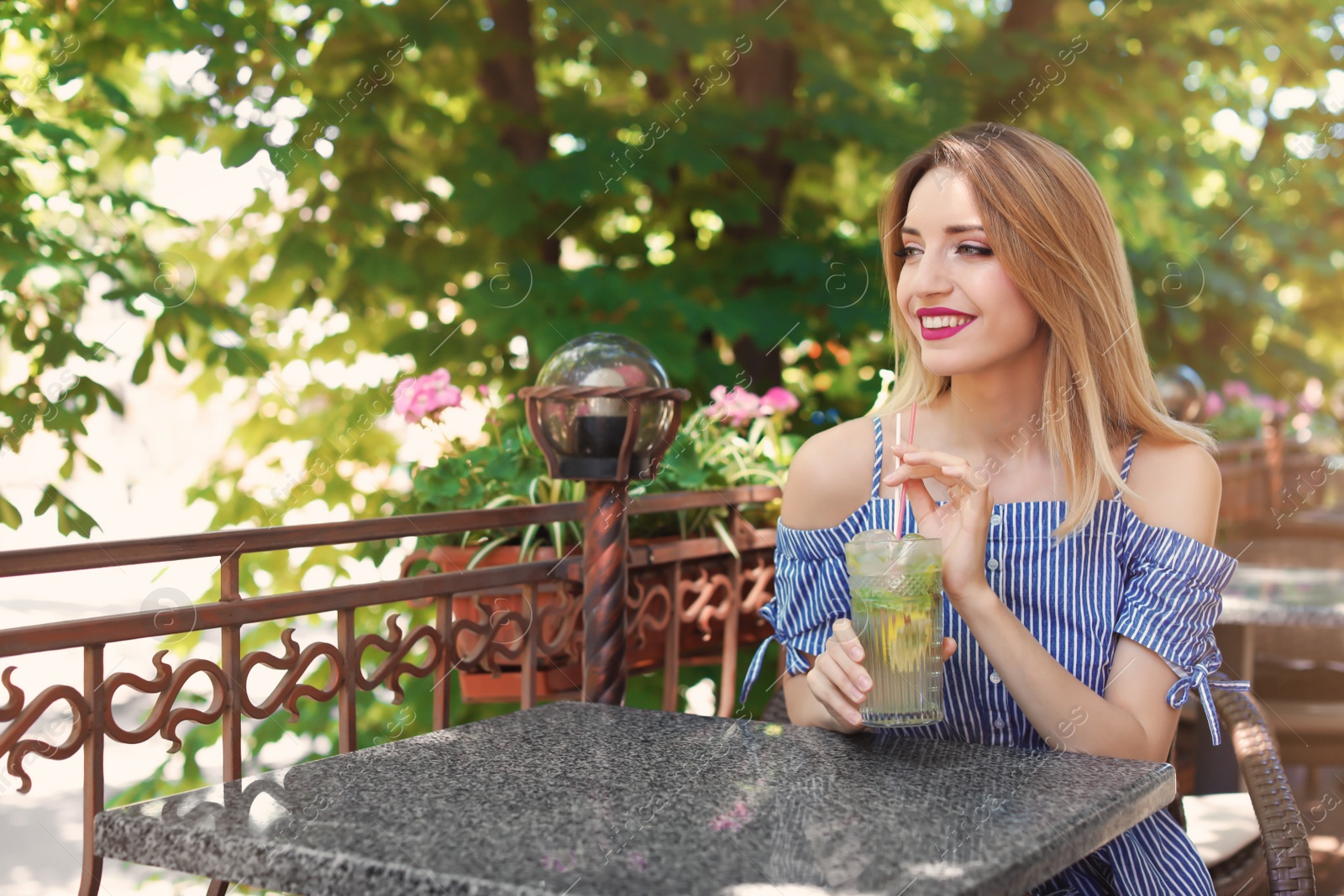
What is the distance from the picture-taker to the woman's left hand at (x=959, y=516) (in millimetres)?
1490

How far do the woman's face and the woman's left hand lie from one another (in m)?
0.24

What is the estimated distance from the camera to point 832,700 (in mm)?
1465

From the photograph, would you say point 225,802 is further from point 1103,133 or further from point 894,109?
point 1103,133

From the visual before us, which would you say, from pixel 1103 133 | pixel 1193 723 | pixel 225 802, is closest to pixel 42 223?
pixel 225 802

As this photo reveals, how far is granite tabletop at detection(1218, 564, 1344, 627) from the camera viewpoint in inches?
126

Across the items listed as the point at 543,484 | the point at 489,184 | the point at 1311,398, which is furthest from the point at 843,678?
the point at 1311,398

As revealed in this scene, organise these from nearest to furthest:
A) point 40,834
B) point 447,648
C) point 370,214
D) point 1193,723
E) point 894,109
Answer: point 447,648
point 1193,723
point 370,214
point 894,109
point 40,834

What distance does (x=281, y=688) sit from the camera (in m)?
1.89

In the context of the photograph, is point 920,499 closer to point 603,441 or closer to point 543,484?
point 603,441

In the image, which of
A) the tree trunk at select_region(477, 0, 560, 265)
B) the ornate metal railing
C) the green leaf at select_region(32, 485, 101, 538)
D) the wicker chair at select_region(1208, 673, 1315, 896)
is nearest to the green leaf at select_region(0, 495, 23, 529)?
the green leaf at select_region(32, 485, 101, 538)

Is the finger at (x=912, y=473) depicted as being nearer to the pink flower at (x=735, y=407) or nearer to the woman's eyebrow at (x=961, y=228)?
the woman's eyebrow at (x=961, y=228)

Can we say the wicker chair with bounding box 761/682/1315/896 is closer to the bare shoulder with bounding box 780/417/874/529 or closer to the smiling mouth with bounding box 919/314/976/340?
the bare shoulder with bounding box 780/417/874/529

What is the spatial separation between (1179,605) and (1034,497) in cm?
26

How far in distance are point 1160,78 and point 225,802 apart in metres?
5.58
